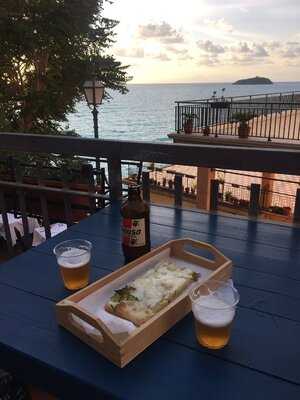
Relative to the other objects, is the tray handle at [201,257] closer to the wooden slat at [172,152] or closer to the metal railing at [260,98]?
the wooden slat at [172,152]

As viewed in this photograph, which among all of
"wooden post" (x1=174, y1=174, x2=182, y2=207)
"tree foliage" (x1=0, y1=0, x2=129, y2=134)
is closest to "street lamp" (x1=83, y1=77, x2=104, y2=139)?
"tree foliage" (x1=0, y1=0, x2=129, y2=134)

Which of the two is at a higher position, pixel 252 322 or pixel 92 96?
pixel 92 96

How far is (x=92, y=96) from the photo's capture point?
23.2 ft

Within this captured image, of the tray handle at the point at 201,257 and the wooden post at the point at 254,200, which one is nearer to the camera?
the tray handle at the point at 201,257

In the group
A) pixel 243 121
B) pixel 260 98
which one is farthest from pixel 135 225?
pixel 260 98

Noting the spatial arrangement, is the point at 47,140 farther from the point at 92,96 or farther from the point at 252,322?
the point at 92,96

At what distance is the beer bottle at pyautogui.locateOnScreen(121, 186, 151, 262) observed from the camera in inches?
39.0

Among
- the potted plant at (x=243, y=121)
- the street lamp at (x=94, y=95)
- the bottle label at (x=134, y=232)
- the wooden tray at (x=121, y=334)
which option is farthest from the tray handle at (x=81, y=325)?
the potted plant at (x=243, y=121)

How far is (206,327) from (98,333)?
22 cm

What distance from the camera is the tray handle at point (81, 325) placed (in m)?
0.66

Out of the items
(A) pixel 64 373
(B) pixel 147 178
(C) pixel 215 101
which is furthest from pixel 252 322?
(C) pixel 215 101

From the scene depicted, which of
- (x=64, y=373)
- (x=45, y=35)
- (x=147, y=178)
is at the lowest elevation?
(x=64, y=373)

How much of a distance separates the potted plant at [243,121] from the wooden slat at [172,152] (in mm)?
7754

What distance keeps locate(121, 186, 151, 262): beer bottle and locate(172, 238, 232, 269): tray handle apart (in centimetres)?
9
